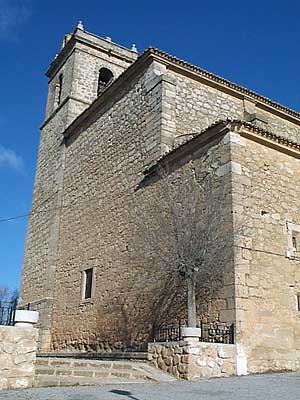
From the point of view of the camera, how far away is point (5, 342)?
602 centimetres

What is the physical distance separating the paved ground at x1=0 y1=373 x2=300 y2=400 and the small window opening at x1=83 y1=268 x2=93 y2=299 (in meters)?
7.12

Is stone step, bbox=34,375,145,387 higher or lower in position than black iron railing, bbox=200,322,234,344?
lower

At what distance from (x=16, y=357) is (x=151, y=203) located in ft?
20.2

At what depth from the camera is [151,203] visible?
11562mm

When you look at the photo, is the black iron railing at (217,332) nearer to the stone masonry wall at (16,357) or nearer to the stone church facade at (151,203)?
the stone church facade at (151,203)

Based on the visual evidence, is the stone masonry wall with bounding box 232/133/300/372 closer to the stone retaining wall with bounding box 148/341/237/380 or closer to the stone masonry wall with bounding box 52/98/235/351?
the stone masonry wall with bounding box 52/98/235/351

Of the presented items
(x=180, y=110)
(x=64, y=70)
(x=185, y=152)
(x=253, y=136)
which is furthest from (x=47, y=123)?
(x=253, y=136)

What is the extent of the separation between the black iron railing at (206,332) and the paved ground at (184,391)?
1.22m

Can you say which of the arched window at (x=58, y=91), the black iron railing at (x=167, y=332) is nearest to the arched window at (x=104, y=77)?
the arched window at (x=58, y=91)

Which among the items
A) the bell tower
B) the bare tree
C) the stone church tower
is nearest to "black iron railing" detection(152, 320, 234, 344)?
the bare tree

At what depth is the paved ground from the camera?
533 centimetres

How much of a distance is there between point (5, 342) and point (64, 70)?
15.4 metres

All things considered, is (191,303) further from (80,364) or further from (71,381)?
(71,381)

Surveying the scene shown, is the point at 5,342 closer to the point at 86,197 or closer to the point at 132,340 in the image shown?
the point at 132,340
